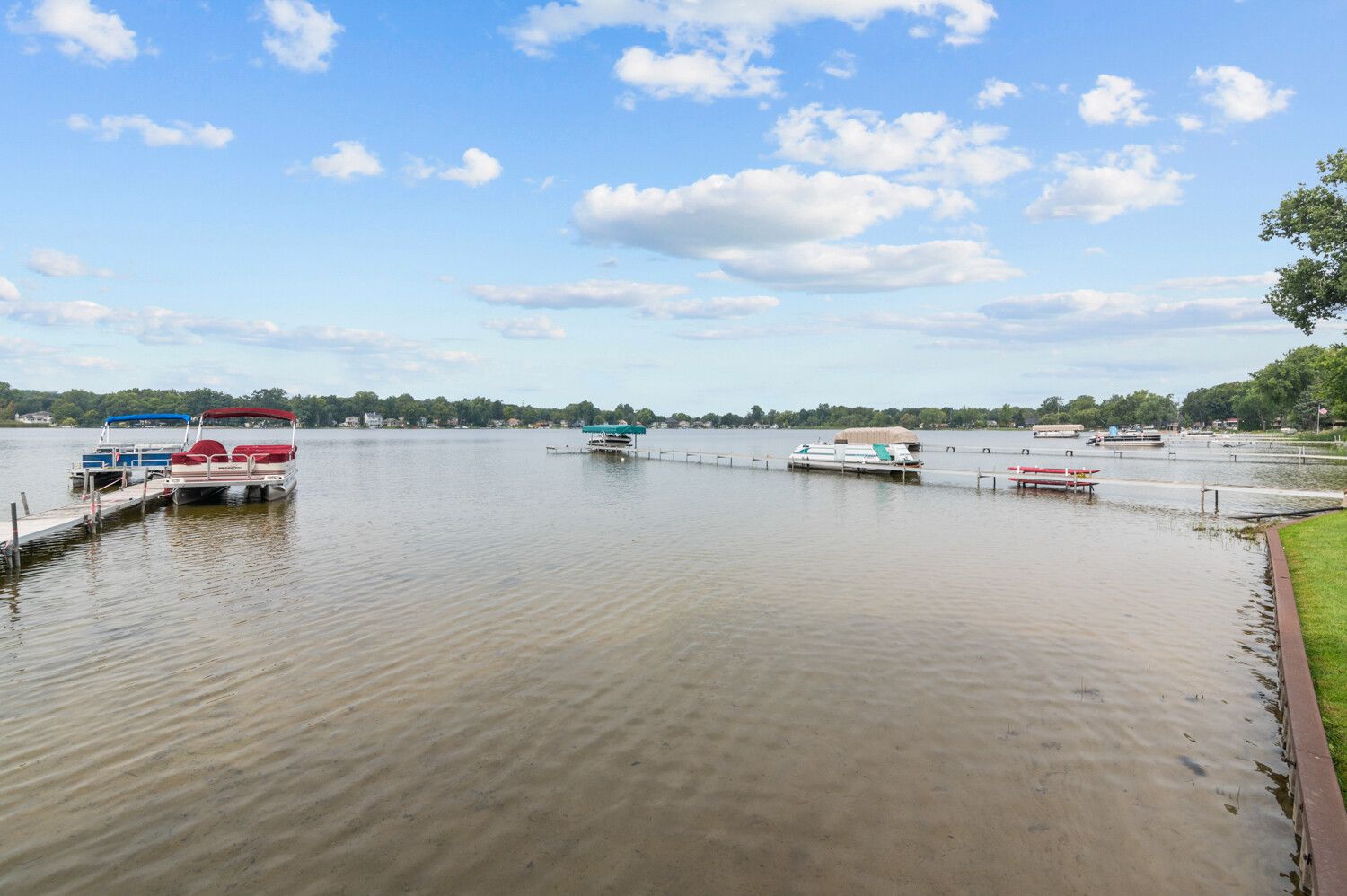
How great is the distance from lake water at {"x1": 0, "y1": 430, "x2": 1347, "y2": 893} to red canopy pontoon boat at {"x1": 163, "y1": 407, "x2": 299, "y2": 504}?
40.8 ft

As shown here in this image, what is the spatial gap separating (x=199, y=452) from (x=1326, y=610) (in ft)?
123

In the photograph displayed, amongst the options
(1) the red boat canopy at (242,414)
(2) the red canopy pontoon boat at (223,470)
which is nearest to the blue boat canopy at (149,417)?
(1) the red boat canopy at (242,414)

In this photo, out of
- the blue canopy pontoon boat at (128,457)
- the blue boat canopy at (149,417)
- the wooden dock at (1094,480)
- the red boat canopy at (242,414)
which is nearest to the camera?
the wooden dock at (1094,480)

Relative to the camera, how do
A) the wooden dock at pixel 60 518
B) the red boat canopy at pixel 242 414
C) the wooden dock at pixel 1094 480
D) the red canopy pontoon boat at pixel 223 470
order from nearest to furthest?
the wooden dock at pixel 60 518
the wooden dock at pixel 1094 480
the red canopy pontoon boat at pixel 223 470
the red boat canopy at pixel 242 414

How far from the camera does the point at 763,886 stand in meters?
4.81

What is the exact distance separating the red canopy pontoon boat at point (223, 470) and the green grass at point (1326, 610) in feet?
111

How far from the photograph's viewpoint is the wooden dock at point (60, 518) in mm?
15711

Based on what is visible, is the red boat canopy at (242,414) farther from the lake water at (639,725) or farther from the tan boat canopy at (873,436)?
the tan boat canopy at (873,436)

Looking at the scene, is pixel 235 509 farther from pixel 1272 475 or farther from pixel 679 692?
pixel 1272 475

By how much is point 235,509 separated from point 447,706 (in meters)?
24.9

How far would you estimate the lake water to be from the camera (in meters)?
5.12

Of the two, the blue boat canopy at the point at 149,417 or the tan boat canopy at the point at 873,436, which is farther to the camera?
the tan boat canopy at the point at 873,436

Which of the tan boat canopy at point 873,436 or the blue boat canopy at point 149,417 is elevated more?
the blue boat canopy at point 149,417

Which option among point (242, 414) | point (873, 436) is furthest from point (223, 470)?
point (873, 436)
